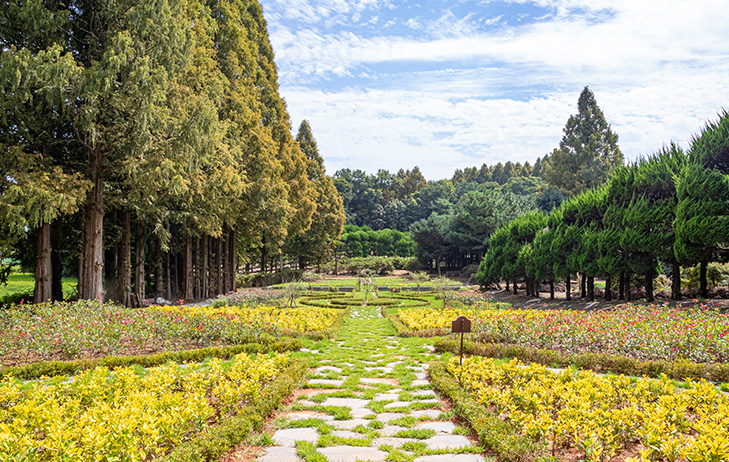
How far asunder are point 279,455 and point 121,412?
1.29 m

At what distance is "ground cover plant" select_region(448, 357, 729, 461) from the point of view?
3197 mm

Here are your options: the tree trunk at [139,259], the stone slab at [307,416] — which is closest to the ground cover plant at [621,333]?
the stone slab at [307,416]

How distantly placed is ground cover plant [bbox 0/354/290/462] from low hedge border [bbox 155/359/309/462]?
129 millimetres

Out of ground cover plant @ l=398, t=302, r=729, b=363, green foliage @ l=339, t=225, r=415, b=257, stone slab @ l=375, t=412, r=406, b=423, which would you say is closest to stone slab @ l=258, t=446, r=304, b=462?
stone slab @ l=375, t=412, r=406, b=423

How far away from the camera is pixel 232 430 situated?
370cm

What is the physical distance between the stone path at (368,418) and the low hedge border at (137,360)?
3.12 ft

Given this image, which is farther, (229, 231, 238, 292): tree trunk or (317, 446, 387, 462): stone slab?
(229, 231, 238, 292): tree trunk

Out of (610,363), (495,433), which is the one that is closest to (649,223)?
(610,363)

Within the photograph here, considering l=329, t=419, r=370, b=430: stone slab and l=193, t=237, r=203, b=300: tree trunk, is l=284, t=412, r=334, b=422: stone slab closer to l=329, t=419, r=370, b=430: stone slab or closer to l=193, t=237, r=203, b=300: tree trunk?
l=329, t=419, r=370, b=430: stone slab

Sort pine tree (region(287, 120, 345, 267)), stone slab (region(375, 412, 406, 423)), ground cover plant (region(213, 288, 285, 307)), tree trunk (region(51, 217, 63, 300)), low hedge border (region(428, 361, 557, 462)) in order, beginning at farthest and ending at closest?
pine tree (region(287, 120, 345, 267)) < ground cover plant (region(213, 288, 285, 307)) < tree trunk (region(51, 217, 63, 300)) < stone slab (region(375, 412, 406, 423)) < low hedge border (region(428, 361, 557, 462))

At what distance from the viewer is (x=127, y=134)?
10203mm

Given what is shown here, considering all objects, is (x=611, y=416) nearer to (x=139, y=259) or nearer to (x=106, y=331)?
(x=106, y=331)

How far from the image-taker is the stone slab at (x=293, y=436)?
153 inches


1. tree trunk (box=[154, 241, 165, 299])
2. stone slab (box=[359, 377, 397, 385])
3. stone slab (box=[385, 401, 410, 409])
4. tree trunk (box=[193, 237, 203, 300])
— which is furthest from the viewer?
tree trunk (box=[193, 237, 203, 300])
